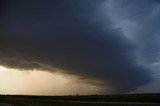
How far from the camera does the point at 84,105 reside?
199 ft

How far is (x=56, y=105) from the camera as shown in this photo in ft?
215

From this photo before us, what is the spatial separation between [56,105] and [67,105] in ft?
10.0

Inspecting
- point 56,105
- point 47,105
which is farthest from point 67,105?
point 47,105

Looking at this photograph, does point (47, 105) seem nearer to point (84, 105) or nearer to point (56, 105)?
point (56, 105)

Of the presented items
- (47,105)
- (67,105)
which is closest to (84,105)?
(67,105)

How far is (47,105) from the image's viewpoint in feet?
228

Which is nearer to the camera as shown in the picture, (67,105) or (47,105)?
(67,105)

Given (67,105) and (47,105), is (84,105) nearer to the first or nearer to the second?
(67,105)

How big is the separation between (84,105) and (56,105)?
7548 millimetres

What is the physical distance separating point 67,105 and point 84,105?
4.49 m

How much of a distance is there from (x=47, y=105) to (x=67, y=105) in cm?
751

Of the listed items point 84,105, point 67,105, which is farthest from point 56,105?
point 84,105

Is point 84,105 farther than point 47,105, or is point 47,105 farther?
point 47,105
